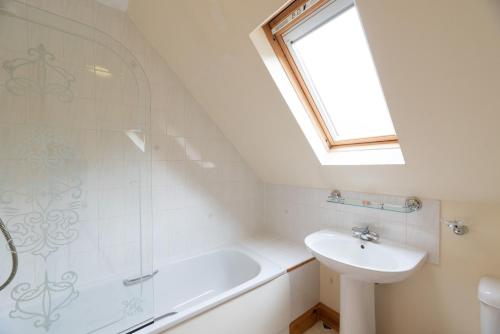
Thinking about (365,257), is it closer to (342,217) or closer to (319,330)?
(342,217)

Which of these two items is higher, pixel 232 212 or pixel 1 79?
pixel 1 79

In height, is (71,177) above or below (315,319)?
above

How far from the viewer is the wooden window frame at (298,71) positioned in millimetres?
1191

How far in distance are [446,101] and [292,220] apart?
5.26ft

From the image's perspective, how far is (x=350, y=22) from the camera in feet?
3.97

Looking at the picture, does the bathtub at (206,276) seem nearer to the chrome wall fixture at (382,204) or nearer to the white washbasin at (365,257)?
the white washbasin at (365,257)

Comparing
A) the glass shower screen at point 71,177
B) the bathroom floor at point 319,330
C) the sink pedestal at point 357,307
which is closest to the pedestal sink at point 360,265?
the sink pedestal at point 357,307

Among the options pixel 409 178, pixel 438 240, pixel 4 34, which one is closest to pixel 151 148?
pixel 4 34

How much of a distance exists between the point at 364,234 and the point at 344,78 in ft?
3.56

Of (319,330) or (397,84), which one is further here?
(319,330)

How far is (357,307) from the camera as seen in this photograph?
1.47 m

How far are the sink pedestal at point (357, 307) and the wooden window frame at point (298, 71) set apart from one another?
3.04 ft

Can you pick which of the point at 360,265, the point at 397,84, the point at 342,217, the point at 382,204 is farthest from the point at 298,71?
the point at 360,265

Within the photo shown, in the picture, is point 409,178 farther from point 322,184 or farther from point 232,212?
point 232,212
